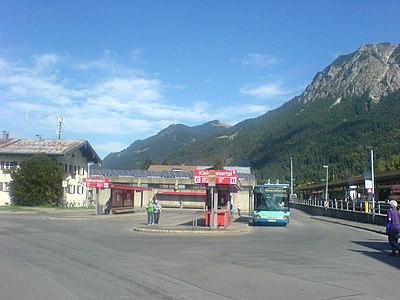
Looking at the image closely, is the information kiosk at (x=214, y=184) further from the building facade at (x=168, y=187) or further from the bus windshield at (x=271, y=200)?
the building facade at (x=168, y=187)

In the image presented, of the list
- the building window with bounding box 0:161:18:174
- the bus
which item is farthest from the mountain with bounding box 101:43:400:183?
the bus

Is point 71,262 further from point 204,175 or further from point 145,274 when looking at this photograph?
point 204,175

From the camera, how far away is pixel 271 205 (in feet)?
102

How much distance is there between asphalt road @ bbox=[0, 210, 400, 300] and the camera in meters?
8.58

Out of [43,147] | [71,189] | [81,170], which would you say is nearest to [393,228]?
[43,147]

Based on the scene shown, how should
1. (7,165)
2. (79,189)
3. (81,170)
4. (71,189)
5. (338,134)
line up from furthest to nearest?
(338,134)
(81,170)
(79,189)
(71,189)
(7,165)

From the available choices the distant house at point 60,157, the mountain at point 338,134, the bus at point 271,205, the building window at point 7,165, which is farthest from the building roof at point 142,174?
the bus at point 271,205

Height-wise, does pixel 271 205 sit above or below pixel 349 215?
above

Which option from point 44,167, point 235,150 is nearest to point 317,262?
point 44,167

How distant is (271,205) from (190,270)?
20289mm

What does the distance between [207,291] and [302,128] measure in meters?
167

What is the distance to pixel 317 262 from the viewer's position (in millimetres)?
12938

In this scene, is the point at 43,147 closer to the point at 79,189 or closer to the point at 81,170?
the point at 81,170

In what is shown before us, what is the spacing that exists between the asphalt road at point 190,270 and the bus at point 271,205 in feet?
40.3
